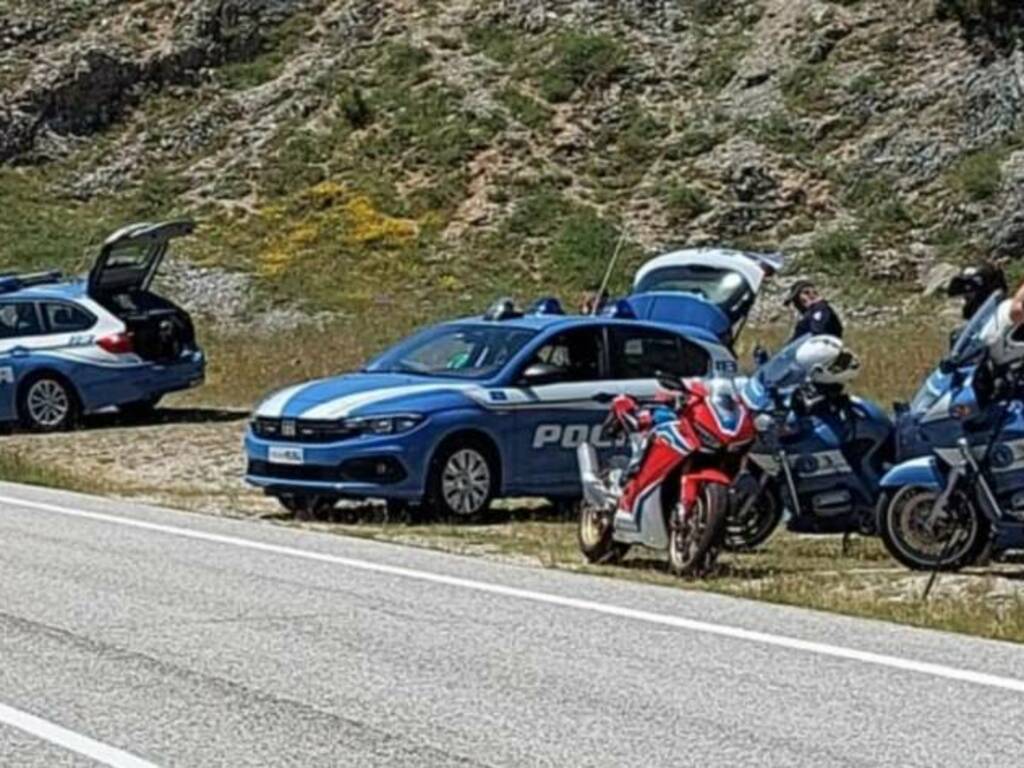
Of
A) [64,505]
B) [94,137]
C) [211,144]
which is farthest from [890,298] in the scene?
[64,505]

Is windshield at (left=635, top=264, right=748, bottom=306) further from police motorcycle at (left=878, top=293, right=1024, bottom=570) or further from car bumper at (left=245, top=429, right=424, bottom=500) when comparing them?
police motorcycle at (left=878, top=293, right=1024, bottom=570)

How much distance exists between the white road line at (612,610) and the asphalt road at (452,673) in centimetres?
2

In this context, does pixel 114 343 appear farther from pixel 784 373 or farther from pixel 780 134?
pixel 780 134

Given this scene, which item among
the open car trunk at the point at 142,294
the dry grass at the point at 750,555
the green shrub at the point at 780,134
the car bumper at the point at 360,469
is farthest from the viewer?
the green shrub at the point at 780,134

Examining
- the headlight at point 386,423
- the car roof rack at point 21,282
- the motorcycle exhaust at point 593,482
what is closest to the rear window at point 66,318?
the car roof rack at point 21,282

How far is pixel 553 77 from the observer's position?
4812 cm

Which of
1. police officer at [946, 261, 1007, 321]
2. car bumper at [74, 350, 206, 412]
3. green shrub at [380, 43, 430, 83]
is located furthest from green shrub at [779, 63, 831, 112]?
police officer at [946, 261, 1007, 321]

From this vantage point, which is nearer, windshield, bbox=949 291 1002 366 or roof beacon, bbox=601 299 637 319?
windshield, bbox=949 291 1002 366

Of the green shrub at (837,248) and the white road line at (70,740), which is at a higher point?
the green shrub at (837,248)

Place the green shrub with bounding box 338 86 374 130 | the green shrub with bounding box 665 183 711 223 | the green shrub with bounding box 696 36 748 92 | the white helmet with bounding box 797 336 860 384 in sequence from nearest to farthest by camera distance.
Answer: the white helmet with bounding box 797 336 860 384 → the green shrub with bounding box 665 183 711 223 → the green shrub with bounding box 696 36 748 92 → the green shrub with bounding box 338 86 374 130

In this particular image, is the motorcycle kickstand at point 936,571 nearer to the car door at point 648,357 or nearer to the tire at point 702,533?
the tire at point 702,533

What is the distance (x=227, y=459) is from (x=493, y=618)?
10831mm

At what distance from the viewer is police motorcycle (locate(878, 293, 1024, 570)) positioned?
13.0m

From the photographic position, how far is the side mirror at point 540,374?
1730cm
